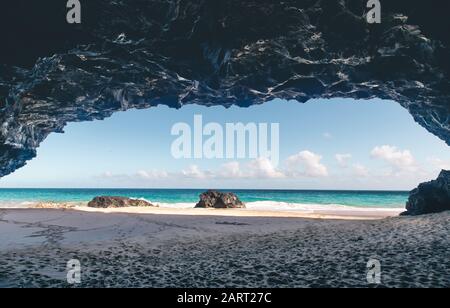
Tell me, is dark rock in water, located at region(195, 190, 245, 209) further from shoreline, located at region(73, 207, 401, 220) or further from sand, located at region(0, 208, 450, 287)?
sand, located at region(0, 208, 450, 287)

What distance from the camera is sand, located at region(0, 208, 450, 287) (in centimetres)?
643

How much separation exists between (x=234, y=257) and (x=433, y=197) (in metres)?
14.5

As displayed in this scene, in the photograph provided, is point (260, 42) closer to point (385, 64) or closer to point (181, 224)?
point (385, 64)

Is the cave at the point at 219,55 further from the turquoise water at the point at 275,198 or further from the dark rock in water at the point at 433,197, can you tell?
the turquoise water at the point at 275,198

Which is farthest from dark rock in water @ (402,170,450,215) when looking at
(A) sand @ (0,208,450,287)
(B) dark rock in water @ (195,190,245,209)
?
(B) dark rock in water @ (195,190,245,209)

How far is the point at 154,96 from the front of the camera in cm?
1752

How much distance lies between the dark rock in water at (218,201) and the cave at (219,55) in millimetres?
15359

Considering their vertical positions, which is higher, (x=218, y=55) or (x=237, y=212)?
(x=218, y=55)

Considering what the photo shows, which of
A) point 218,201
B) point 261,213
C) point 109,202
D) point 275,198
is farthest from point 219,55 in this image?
point 275,198

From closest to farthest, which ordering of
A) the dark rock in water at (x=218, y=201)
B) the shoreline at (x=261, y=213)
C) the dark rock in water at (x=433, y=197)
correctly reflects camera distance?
the dark rock in water at (x=433, y=197)
the shoreline at (x=261, y=213)
the dark rock in water at (x=218, y=201)

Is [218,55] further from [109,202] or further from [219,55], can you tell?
[109,202]

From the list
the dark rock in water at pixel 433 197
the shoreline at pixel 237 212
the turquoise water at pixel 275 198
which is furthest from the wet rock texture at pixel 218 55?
the turquoise water at pixel 275 198

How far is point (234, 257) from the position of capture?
27.9 feet

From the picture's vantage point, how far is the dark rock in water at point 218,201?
30.8 metres
